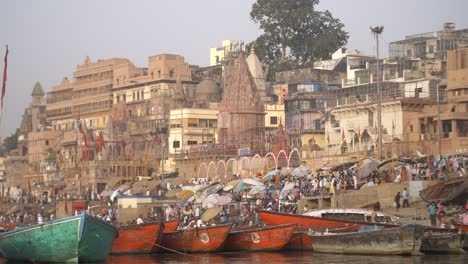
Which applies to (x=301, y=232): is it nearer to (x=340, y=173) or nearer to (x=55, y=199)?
(x=340, y=173)

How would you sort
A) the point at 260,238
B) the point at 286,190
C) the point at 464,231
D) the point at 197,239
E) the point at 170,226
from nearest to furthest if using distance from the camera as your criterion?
the point at 464,231, the point at 260,238, the point at 197,239, the point at 170,226, the point at 286,190

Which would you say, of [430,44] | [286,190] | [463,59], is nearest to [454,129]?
[463,59]

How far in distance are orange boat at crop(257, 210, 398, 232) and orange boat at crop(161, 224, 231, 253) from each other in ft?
5.28

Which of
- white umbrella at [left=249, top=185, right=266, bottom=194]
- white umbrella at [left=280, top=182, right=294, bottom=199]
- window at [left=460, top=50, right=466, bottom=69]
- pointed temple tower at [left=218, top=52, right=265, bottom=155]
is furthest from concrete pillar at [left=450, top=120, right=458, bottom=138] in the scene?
pointed temple tower at [left=218, top=52, right=265, bottom=155]

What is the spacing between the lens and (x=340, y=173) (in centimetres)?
4234

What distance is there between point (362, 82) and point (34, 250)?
33548 millimetres

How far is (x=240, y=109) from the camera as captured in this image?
207 feet

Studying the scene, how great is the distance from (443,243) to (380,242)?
1638 millimetres

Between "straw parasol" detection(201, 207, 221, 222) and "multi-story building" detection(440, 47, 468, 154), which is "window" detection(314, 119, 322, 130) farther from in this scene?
"straw parasol" detection(201, 207, 221, 222)

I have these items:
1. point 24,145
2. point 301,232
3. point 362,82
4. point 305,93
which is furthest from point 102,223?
point 24,145

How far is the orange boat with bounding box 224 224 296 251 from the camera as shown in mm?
31484

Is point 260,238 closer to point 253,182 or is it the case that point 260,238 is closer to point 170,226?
point 170,226

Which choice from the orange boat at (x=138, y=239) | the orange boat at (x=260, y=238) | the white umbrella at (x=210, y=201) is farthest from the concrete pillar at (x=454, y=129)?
the orange boat at (x=138, y=239)

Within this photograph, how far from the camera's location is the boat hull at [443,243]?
28.0 metres
